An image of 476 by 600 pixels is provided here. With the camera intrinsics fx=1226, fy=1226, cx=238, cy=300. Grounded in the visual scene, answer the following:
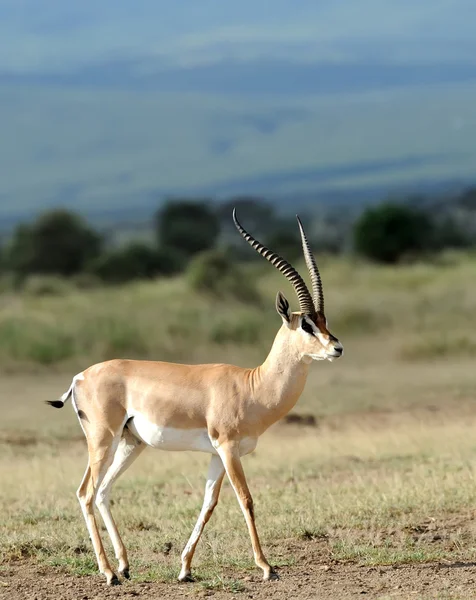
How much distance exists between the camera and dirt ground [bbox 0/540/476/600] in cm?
759

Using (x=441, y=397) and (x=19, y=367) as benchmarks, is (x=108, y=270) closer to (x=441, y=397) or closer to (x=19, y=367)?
(x=19, y=367)

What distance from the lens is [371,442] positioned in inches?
575

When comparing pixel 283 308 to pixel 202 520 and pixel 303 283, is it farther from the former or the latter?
pixel 202 520

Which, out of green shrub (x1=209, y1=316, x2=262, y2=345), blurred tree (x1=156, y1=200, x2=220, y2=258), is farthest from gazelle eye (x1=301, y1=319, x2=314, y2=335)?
blurred tree (x1=156, y1=200, x2=220, y2=258)

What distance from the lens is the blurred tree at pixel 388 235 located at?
55938 millimetres

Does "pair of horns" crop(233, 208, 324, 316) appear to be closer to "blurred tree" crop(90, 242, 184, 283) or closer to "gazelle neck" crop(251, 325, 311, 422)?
"gazelle neck" crop(251, 325, 311, 422)

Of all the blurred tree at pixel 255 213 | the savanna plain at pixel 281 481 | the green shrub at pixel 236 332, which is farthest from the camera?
the blurred tree at pixel 255 213

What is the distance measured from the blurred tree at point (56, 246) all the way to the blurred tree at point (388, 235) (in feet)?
40.7

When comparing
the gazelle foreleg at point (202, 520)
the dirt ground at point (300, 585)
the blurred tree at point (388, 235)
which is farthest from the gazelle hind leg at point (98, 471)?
the blurred tree at point (388, 235)

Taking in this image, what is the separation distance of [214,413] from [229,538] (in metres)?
1.75

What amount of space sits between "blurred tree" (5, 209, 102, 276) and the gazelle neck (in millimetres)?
47513

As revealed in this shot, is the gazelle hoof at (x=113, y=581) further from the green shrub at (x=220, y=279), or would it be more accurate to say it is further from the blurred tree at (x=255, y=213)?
the blurred tree at (x=255, y=213)

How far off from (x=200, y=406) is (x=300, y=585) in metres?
1.31

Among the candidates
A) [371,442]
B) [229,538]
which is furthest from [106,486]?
[371,442]
